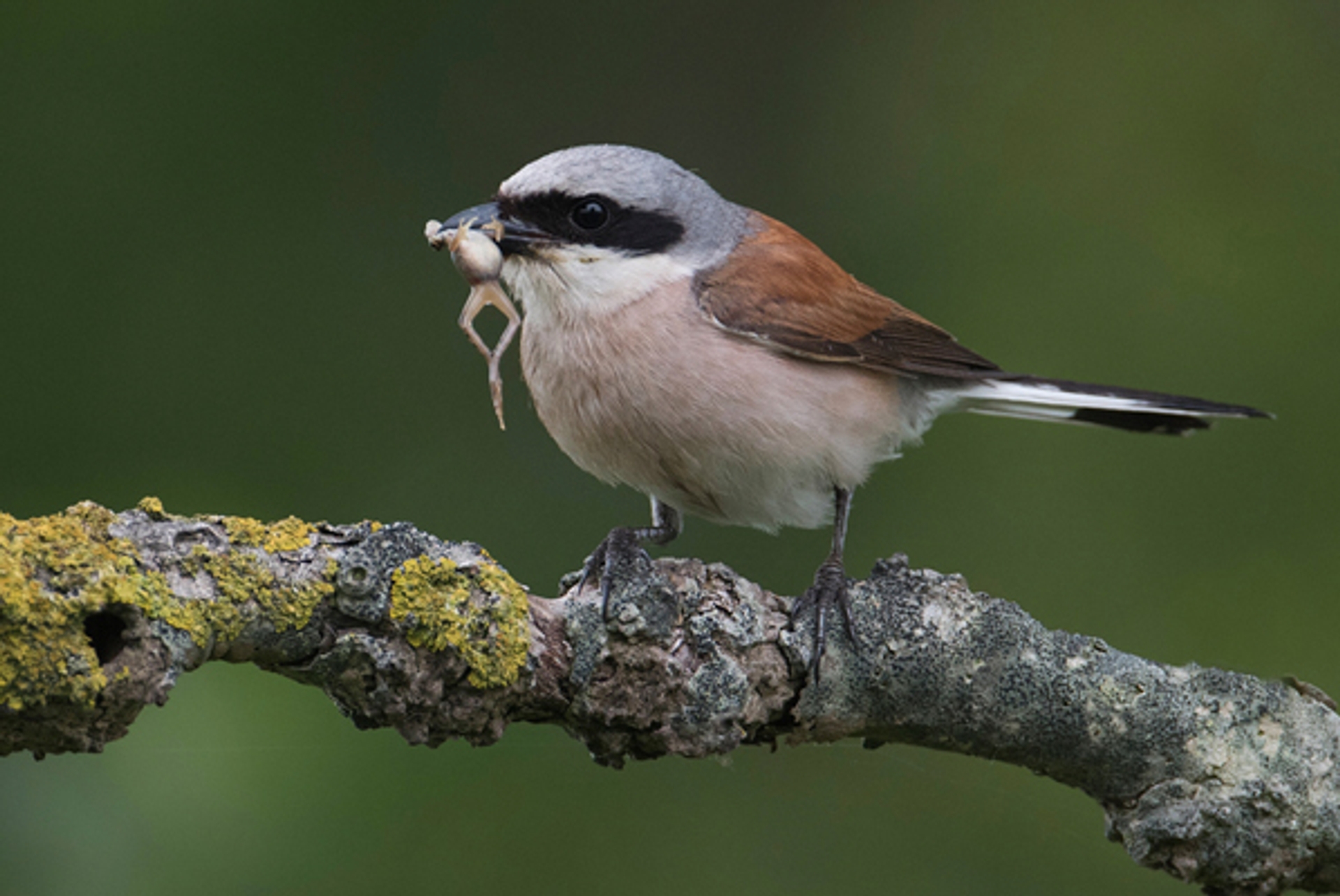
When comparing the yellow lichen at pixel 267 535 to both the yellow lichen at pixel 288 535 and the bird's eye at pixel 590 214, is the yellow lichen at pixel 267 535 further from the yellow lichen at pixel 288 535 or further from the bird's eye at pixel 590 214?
the bird's eye at pixel 590 214

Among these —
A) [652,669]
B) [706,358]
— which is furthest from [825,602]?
[706,358]

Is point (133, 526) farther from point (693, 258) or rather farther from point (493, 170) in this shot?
point (493, 170)

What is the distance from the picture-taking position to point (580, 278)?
112 inches

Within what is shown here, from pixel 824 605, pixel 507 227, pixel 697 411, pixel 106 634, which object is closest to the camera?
pixel 106 634

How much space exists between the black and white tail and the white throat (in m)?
0.87

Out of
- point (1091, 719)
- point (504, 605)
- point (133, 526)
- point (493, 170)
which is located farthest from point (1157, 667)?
point (493, 170)

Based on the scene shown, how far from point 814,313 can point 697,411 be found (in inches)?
17.5

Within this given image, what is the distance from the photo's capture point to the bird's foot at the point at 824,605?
215 cm

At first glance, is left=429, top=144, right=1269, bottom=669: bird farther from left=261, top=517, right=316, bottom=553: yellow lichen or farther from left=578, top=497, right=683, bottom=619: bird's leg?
left=261, top=517, right=316, bottom=553: yellow lichen

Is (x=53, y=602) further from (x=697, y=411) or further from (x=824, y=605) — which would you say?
(x=697, y=411)

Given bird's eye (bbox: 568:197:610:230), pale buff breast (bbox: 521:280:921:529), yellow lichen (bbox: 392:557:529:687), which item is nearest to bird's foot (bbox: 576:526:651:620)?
yellow lichen (bbox: 392:557:529:687)

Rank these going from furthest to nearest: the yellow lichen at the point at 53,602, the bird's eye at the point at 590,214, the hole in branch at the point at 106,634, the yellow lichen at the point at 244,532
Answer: the bird's eye at the point at 590,214 → the yellow lichen at the point at 244,532 → the hole in branch at the point at 106,634 → the yellow lichen at the point at 53,602

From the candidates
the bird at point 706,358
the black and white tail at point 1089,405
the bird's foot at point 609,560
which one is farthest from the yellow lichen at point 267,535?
the black and white tail at point 1089,405

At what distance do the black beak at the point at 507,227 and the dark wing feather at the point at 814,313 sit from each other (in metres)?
0.38
